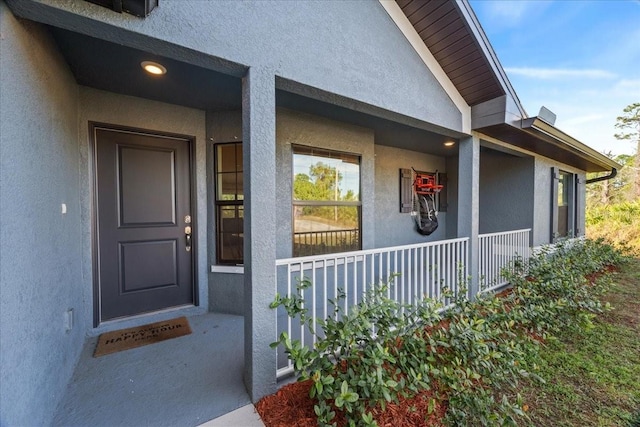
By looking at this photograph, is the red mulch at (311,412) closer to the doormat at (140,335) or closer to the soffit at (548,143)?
the doormat at (140,335)

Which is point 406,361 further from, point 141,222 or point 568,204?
point 568,204

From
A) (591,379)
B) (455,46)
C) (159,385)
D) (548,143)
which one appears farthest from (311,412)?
(548,143)

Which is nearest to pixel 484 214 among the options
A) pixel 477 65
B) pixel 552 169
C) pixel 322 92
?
pixel 552 169

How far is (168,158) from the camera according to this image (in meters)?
3.35

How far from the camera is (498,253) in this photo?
477cm

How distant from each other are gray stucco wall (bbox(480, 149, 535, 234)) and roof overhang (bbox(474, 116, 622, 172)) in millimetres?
Result: 534

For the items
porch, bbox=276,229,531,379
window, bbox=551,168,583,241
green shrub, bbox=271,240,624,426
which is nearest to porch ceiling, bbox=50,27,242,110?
porch, bbox=276,229,531,379

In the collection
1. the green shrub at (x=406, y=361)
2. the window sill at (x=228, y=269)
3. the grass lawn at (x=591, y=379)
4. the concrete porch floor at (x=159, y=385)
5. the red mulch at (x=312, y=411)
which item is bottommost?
the grass lawn at (x=591, y=379)

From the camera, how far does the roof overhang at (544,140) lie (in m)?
3.93

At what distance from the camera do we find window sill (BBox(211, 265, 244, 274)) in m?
3.43

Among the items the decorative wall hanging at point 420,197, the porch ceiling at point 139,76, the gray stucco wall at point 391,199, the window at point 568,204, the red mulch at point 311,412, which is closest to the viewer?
the red mulch at point 311,412

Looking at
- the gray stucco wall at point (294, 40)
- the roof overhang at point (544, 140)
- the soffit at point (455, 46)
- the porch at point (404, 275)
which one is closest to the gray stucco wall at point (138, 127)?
the porch at point (404, 275)

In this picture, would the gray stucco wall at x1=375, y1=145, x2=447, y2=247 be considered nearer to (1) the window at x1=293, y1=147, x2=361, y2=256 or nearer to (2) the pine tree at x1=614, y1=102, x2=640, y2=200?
(1) the window at x1=293, y1=147, x2=361, y2=256

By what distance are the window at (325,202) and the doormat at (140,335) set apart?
1606 mm
